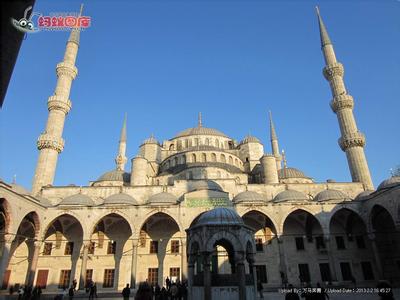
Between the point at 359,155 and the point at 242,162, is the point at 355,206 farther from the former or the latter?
the point at 242,162

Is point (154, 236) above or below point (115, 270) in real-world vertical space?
above

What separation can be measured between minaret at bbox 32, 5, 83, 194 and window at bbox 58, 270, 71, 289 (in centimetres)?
658

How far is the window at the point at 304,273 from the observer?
1880 cm

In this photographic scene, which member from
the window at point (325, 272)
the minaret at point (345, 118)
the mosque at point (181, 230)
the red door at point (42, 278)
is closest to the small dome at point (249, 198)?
the mosque at point (181, 230)

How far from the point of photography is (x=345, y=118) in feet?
80.9

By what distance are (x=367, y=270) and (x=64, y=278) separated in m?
19.7

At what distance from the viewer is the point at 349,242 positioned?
19516 mm

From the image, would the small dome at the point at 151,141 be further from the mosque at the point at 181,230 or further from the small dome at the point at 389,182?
the small dome at the point at 389,182

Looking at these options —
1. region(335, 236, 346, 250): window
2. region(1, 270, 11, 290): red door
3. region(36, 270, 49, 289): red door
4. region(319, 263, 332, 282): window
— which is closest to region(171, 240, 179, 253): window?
region(36, 270, 49, 289): red door

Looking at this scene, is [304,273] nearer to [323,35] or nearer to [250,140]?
[250,140]

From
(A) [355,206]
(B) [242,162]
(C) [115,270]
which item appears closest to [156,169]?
(B) [242,162]

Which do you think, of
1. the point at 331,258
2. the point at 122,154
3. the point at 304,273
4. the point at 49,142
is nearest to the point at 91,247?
the point at 49,142

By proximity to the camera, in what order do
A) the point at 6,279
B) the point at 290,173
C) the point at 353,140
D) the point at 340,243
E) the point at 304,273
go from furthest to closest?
the point at 290,173 → the point at 353,140 → the point at 340,243 → the point at 304,273 → the point at 6,279

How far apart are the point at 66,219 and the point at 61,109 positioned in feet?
31.9
